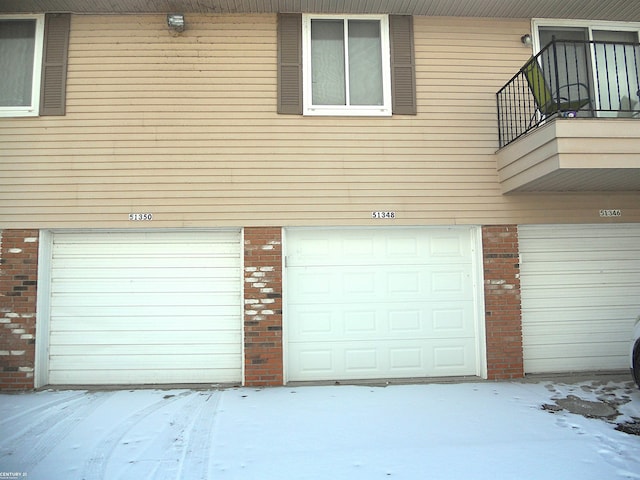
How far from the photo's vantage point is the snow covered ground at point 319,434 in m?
3.43

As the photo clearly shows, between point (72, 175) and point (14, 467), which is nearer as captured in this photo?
point (14, 467)

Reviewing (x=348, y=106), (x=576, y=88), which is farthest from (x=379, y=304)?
(x=576, y=88)

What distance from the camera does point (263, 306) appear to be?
569 cm

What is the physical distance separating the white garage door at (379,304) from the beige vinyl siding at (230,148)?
1.26 ft

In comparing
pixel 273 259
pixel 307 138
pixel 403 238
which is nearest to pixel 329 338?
pixel 273 259

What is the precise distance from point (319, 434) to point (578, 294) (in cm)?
440

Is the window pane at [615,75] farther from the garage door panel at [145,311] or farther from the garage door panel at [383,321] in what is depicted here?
the garage door panel at [145,311]

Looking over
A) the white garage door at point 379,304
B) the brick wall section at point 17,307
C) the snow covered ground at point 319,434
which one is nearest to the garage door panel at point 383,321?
the white garage door at point 379,304

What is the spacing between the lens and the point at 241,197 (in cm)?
580

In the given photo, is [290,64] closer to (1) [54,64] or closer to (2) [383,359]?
(1) [54,64]

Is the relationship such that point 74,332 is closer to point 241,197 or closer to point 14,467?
point 14,467

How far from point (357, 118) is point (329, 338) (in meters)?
3.08

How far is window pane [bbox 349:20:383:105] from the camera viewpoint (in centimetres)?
616

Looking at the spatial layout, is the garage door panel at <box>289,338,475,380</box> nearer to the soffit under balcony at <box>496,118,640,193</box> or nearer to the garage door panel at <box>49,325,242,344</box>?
the garage door panel at <box>49,325,242,344</box>
